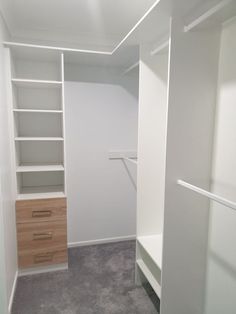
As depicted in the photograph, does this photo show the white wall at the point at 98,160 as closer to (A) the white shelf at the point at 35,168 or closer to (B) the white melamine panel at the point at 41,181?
(B) the white melamine panel at the point at 41,181

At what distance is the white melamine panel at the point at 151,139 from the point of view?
2.08m

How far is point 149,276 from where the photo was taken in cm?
210

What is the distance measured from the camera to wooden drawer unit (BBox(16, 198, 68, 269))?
2.36 m

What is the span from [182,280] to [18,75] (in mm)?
2514

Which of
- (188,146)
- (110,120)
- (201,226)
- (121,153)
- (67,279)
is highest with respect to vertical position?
(110,120)

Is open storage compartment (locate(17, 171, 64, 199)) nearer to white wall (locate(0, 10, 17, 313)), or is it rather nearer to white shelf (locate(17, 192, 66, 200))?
white shelf (locate(17, 192, 66, 200))

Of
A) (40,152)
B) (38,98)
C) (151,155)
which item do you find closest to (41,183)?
(40,152)

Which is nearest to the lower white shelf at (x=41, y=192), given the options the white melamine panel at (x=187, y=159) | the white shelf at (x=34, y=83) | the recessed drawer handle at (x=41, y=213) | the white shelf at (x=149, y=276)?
the recessed drawer handle at (x=41, y=213)

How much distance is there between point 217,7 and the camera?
1311 millimetres

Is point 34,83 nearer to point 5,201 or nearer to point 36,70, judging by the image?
point 36,70

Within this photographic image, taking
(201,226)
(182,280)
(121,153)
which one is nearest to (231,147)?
(201,226)

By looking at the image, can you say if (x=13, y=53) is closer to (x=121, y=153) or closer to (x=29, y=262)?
(x=121, y=153)

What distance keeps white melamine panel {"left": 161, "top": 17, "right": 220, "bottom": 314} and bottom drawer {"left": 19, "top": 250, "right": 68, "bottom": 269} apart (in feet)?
3.99

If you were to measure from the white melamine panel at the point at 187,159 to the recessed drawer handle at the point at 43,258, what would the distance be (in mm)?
1280
